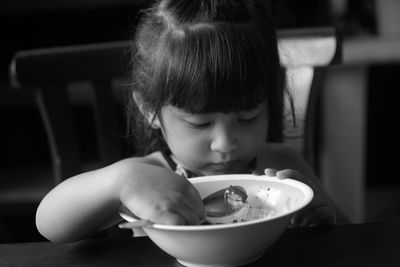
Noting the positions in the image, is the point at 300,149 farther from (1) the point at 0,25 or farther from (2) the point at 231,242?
(1) the point at 0,25

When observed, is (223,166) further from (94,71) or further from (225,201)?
(94,71)

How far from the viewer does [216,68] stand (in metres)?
0.81

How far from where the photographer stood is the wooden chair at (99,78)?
109cm

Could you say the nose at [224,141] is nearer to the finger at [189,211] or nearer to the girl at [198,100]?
the girl at [198,100]

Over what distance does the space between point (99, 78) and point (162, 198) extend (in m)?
0.53

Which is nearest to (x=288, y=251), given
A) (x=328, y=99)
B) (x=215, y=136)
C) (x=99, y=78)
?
(x=215, y=136)

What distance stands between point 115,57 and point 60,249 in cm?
50

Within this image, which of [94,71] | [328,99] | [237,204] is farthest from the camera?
[328,99]

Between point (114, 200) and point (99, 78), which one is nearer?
point (114, 200)

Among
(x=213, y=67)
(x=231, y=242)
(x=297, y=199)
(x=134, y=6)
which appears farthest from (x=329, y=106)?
(x=231, y=242)

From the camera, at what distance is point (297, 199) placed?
2.15ft

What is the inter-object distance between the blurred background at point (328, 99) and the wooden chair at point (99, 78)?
0.65m

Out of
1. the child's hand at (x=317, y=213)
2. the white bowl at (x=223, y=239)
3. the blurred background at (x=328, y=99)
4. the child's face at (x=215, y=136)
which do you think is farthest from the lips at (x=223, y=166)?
the blurred background at (x=328, y=99)

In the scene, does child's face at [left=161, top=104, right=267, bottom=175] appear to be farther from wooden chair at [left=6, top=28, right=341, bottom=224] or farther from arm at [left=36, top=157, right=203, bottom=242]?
wooden chair at [left=6, top=28, right=341, bottom=224]
